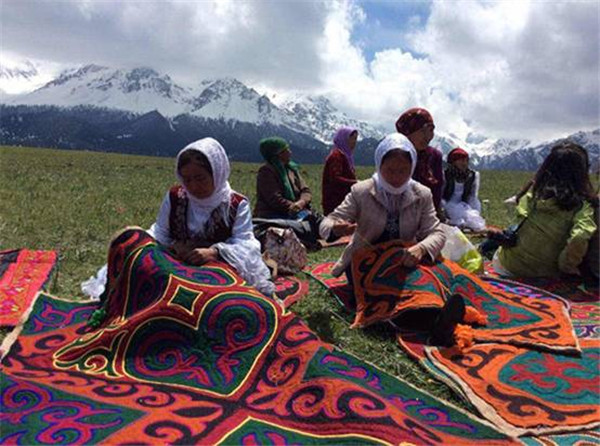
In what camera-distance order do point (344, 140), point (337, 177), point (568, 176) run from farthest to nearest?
point (344, 140) < point (337, 177) < point (568, 176)

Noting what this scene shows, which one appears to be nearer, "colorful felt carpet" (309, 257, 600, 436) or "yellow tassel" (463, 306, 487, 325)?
"colorful felt carpet" (309, 257, 600, 436)

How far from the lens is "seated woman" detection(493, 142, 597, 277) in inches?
198

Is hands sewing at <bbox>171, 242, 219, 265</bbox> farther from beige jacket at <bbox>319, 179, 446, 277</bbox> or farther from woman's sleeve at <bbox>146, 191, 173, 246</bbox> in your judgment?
beige jacket at <bbox>319, 179, 446, 277</bbox>

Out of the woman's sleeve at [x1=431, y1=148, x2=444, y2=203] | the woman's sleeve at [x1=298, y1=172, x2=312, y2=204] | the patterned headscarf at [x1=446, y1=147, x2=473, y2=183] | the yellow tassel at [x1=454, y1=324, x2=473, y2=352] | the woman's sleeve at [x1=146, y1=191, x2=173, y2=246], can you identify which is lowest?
the yellow tassel at [x1=454, y1=324, x2=473, y2=352]

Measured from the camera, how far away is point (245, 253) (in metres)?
3.79

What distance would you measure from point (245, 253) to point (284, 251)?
1894 mm

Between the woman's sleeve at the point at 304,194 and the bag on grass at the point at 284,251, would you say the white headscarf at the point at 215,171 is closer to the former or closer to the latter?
the bag on grass at the point at 284,251

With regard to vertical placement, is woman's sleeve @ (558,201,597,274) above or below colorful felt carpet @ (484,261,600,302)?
above

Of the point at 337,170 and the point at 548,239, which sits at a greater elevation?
the point at 337,170

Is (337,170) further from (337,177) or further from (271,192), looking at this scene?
(271,192)

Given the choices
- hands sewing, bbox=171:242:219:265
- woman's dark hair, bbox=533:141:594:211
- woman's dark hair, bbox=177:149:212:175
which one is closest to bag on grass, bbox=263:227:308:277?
hands sewing, bbox=171:242:219:265

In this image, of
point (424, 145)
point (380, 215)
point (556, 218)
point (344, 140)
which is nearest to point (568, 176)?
point (556, 218)

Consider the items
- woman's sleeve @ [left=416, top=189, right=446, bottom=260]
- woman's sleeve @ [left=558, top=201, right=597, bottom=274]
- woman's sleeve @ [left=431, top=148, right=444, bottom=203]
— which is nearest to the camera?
woman's sleeve @ [left=416, top=189, right=446, bottom=260]

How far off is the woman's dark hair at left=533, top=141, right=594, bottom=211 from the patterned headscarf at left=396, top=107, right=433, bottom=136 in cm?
132
